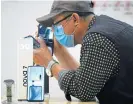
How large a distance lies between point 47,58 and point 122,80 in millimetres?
395

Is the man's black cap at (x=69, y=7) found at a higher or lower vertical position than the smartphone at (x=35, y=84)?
higher

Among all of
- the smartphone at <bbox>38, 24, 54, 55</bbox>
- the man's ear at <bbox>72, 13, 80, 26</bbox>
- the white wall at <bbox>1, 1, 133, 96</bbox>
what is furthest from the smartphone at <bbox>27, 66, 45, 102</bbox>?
the white wall at <bbox>1, 1, 133, 96</bbox>

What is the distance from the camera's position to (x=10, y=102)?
1.24 metres

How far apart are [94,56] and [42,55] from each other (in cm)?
35

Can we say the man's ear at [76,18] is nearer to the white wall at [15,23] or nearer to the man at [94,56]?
the man at [94,56]

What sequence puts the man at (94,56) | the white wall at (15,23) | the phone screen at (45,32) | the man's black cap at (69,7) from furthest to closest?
the white wall at (15,23) → the phone screen at (45,32) → the man's black cap at (69,7) → the man at (94,56)

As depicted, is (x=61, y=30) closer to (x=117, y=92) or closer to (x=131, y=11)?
(x=117, y=92)

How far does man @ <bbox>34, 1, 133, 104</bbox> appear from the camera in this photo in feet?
3.23

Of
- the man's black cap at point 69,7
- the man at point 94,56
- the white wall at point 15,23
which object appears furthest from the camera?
the white wall at point 15,23

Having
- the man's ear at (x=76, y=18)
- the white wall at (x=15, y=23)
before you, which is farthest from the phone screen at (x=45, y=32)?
the white wall at (x=15, y=23)

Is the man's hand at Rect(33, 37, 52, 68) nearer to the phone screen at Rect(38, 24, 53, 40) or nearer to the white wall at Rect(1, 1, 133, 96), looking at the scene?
the phone screen at Rect(38, 24, 53, 40)

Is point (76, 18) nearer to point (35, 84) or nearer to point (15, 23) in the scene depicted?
point (35, 84)

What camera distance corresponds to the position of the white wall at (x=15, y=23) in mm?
1982

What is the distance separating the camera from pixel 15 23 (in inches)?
79.4
